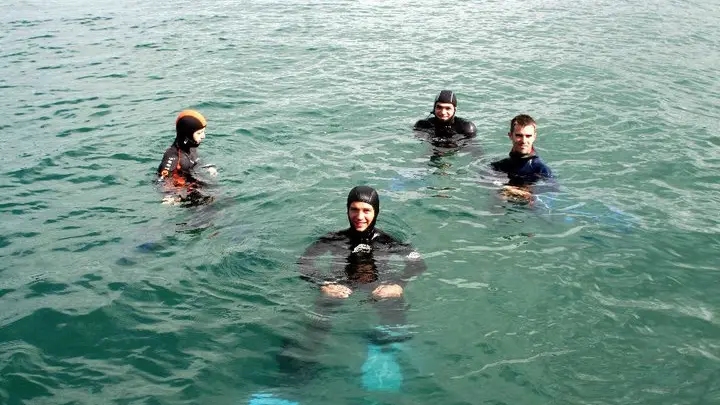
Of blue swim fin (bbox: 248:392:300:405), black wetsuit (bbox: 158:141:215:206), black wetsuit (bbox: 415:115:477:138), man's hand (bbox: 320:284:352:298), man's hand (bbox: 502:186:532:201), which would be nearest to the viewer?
blue swim fin (bbox: 248:392:300:405)

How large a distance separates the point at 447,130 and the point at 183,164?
16.8 feet

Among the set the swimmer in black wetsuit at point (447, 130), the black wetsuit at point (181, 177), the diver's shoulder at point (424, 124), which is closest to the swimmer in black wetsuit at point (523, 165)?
the swimmer in black wetsuit at point (447, 130)

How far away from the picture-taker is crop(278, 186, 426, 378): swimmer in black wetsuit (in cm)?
673

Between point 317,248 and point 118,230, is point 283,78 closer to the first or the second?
point 118,230

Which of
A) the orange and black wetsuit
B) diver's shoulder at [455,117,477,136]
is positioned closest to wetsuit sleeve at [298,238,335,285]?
the orange and black wetsuit

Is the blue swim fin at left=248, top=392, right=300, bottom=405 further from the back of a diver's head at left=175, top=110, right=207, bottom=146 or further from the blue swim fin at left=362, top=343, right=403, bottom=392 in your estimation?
the back of a diver's head at left=175, top=110, right=207, bottom=146

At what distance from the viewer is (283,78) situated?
17000 millimetres

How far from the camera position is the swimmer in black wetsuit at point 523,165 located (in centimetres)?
988

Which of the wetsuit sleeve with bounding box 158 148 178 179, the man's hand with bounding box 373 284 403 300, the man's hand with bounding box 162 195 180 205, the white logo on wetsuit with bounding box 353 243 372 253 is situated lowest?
the man's hand with bounding box 373 284 403 300

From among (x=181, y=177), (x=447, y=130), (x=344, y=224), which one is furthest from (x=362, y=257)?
(x=447, y=130)

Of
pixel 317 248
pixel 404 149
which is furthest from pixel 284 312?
pixel 404 149

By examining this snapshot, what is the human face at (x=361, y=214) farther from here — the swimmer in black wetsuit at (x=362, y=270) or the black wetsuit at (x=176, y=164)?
the black wetsuit at (x=176, y=164)

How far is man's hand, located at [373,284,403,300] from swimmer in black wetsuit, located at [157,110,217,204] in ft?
13.0

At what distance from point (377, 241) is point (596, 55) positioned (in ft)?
45.4
